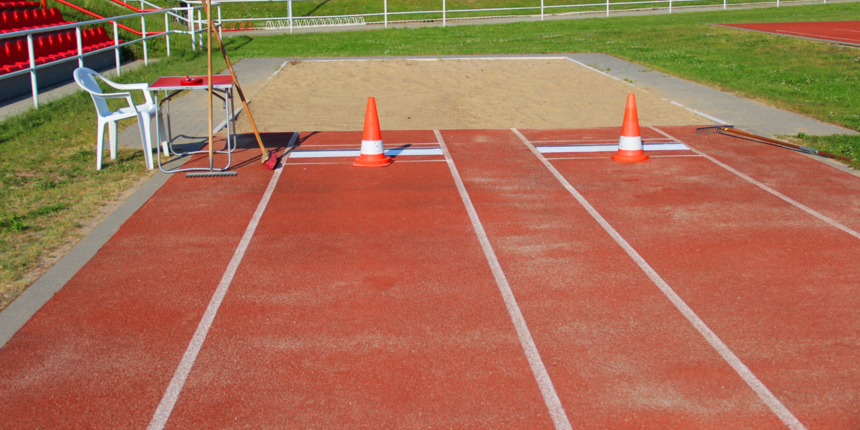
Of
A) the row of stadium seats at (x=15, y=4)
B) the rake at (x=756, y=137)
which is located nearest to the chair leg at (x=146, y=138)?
the rake at (x=756, y=137)

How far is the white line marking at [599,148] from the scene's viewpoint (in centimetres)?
1041

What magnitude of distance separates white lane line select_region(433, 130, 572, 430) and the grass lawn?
154 inches

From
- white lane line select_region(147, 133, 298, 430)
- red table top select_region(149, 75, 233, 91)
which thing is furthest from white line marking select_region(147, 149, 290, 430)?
red table top select_region(149, 75, 233, 91)

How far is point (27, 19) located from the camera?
20.2 meters

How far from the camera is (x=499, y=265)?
6207 mm

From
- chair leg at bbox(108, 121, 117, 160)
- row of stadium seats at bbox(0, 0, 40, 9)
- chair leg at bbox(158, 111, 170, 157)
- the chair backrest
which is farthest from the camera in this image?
row of stadium seats at bbox(0, 0, 40, 9)

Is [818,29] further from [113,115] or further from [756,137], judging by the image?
[113,115]

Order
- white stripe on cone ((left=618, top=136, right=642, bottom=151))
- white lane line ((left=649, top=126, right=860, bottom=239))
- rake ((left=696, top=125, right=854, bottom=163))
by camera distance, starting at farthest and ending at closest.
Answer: rake ((left=696, top=125, right=854, bottom=163)) → white stripe on cone ((left=618, top=136, right=642, bottom=151)) → white lane line ((left=649, top=126, right=860, bottom=239))

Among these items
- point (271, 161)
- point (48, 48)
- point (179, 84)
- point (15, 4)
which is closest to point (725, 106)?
point (271, 161)

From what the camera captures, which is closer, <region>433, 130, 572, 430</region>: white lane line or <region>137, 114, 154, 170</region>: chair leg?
<region>433, 130, 572, 430</region>: white lane line

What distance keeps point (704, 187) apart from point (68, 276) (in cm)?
691

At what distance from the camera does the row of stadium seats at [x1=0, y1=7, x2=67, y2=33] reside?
1891 centimetres

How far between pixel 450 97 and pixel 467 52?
28.7 feet

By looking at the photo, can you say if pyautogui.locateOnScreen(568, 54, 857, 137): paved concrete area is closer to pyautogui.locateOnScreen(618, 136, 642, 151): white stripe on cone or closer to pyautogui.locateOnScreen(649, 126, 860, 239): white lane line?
pyautogui.locateOnScreen(649, 126, 860, 239): white lane line
